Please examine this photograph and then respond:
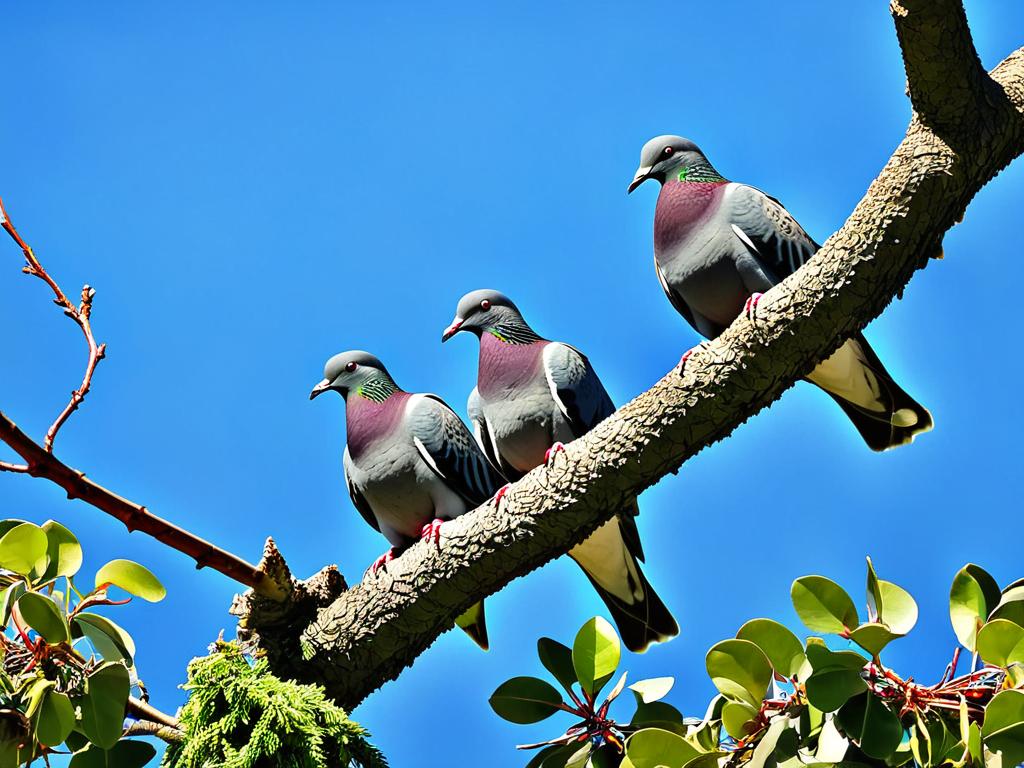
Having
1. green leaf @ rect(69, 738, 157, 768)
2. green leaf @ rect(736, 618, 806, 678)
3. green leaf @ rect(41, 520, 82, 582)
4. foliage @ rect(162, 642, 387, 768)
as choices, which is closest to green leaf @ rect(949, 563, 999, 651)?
green leaf @ rect(736, 618, 806, 678)

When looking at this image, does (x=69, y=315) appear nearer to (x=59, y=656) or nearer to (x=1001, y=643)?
(x=59, y=656)

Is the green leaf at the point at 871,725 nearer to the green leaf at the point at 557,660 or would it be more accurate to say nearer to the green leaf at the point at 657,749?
the green leaf at the point at 657,749

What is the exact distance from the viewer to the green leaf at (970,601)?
2.51m

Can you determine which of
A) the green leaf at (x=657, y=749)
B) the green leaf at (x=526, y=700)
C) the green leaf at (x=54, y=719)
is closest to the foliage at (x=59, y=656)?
the green leaf at (x=54, y=719)

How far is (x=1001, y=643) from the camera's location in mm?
2375

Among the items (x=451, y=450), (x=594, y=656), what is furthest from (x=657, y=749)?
(x=451, y=450)

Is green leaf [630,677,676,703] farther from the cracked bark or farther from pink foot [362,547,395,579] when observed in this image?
pink foot [362,547,395,579]

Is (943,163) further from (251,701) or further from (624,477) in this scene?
(251,701)

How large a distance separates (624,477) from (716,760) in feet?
2.52

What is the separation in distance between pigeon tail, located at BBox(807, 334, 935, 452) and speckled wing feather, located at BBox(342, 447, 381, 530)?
1.82 metres

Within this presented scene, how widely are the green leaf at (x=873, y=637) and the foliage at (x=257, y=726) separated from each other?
4.17 feet

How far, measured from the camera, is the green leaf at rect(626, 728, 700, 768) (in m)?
2.57

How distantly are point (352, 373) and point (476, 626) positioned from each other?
120cm

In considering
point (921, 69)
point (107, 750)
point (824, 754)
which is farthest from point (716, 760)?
point (921, 69)
